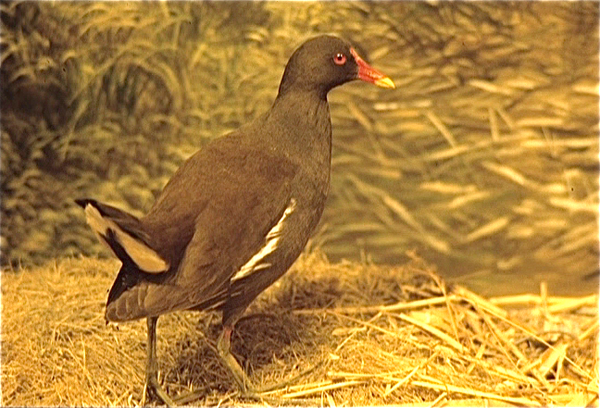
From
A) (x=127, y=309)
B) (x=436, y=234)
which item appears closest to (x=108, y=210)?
(x=127, y=309)

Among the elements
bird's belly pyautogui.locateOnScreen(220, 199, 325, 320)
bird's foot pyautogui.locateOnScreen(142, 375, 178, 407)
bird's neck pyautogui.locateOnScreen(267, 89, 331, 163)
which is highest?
bird's neck pyautogui.locateOnScreen(267, 89, 331, 163)

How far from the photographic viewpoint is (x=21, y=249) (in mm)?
2375

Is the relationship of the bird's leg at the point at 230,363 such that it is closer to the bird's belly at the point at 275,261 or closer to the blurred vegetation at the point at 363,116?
the bird's belly at the point at 275,261

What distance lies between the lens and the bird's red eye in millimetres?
1775

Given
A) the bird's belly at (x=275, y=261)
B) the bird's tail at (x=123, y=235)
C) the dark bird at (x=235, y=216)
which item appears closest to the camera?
the bird's tail at (x=123, y=235)

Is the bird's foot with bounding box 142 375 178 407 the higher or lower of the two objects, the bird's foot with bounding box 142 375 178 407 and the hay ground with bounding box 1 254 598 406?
the higher

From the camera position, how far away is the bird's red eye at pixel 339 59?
178 centimetres

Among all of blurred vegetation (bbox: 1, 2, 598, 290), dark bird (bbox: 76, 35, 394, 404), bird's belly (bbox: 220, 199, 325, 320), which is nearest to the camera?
dark bird (bbox: 76, 35, 394, 404)

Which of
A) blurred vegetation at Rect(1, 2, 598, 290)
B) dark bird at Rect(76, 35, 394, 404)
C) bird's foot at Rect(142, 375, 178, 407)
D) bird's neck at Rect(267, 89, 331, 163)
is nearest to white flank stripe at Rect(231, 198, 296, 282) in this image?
dark bird at Rect(76, 35, 394, 404)

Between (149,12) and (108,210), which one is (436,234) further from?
(108,210)

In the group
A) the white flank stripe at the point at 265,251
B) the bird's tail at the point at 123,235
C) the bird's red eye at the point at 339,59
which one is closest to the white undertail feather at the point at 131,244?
the bird's tail at the point at 123,235

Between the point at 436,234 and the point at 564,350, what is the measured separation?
0.64 m

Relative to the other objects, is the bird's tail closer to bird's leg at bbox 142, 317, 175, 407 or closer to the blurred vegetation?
bird's leg at bbox 142, 317, 175, 407

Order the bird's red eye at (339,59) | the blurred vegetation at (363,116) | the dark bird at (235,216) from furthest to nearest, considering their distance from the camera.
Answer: the blurred vegetation at (363,116)
the bird's red eye at (339,59)
the dark bird at (235,216)
